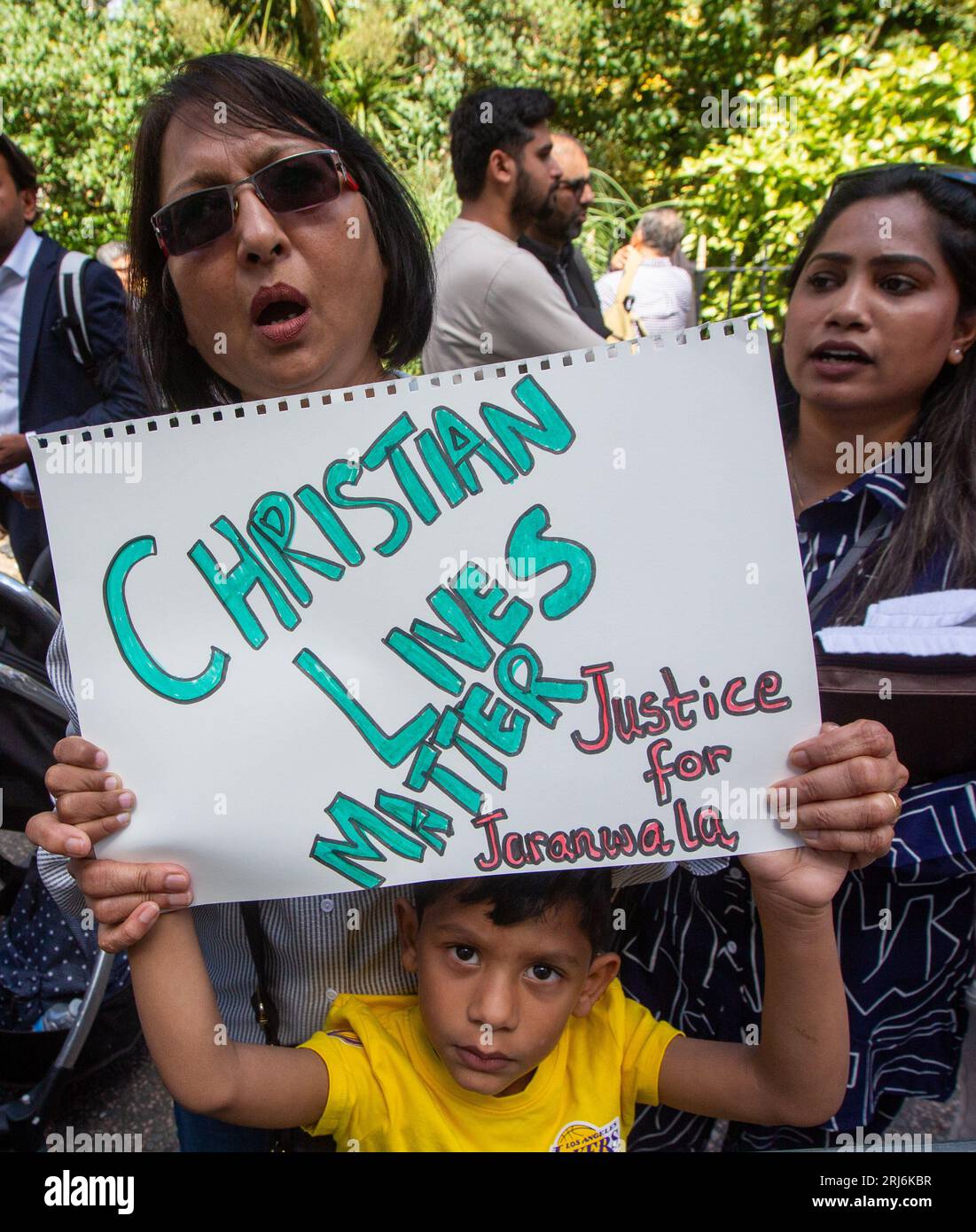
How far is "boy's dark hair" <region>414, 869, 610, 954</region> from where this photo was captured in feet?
3.79

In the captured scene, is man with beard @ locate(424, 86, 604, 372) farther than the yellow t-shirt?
Yes

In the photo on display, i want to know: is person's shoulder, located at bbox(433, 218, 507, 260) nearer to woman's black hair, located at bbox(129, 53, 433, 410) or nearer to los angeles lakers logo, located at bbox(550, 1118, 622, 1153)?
woman's black hair, located at bbox(129, 53, 433, 410)

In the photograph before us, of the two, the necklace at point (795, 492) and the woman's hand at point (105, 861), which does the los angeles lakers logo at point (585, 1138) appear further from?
the necklace at point (795, 492)

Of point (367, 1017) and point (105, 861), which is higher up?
point (105, 861)

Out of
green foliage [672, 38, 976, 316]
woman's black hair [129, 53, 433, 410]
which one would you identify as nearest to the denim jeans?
woman's black hair [129, 53, 433, 410]

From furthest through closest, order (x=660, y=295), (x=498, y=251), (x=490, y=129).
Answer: (x=660, y=295), (x=490, y=129), (x=498, y=251)

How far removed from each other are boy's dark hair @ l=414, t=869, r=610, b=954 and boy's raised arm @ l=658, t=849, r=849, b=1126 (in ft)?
0.73

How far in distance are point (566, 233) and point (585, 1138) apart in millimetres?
3466

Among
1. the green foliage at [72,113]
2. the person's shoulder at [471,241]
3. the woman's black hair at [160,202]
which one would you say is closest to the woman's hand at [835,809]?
the woman's black hair at [160,202]

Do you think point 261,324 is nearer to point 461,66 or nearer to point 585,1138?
point 585,1138

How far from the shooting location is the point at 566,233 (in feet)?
12.6

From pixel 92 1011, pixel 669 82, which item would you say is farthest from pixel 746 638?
pixel 669 82

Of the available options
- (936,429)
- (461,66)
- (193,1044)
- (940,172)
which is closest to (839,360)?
(936,429)

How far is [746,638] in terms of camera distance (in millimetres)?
1047
